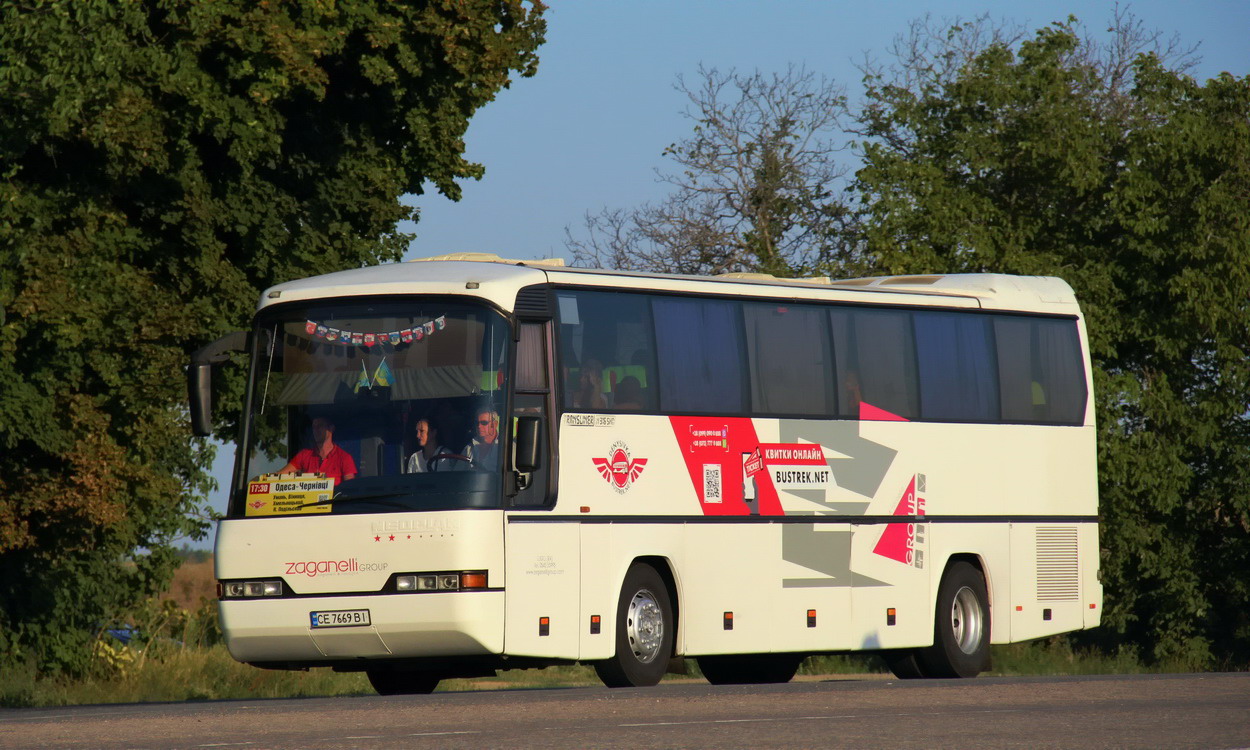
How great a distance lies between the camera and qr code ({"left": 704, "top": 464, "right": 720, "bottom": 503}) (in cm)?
1780

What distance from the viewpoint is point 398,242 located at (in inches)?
1128

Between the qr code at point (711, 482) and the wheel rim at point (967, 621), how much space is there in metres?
3.90

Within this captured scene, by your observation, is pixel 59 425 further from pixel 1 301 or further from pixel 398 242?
pixel 398 242

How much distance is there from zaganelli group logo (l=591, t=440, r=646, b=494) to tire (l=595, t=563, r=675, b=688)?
74 centimetres

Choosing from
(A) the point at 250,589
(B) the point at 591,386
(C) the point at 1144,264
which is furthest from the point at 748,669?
(C) the point at 1144,264

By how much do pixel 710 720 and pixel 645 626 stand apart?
4747 mm

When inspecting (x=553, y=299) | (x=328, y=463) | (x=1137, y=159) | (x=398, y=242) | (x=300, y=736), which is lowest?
(x=300, y=736)

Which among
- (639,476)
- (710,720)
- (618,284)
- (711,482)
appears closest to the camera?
(710,720)

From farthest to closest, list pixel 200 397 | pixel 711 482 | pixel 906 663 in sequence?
pixel 906 663 → pixel 711 482 → pixel 200 397

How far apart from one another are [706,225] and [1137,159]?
876 cm

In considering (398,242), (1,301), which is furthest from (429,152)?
(1,301)

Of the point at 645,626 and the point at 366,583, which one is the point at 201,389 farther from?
the point at 645,626

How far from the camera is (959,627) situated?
20.7 meters

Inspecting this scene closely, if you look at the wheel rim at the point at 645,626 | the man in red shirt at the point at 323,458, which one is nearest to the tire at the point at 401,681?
the wheel rim at the point at 645,626
